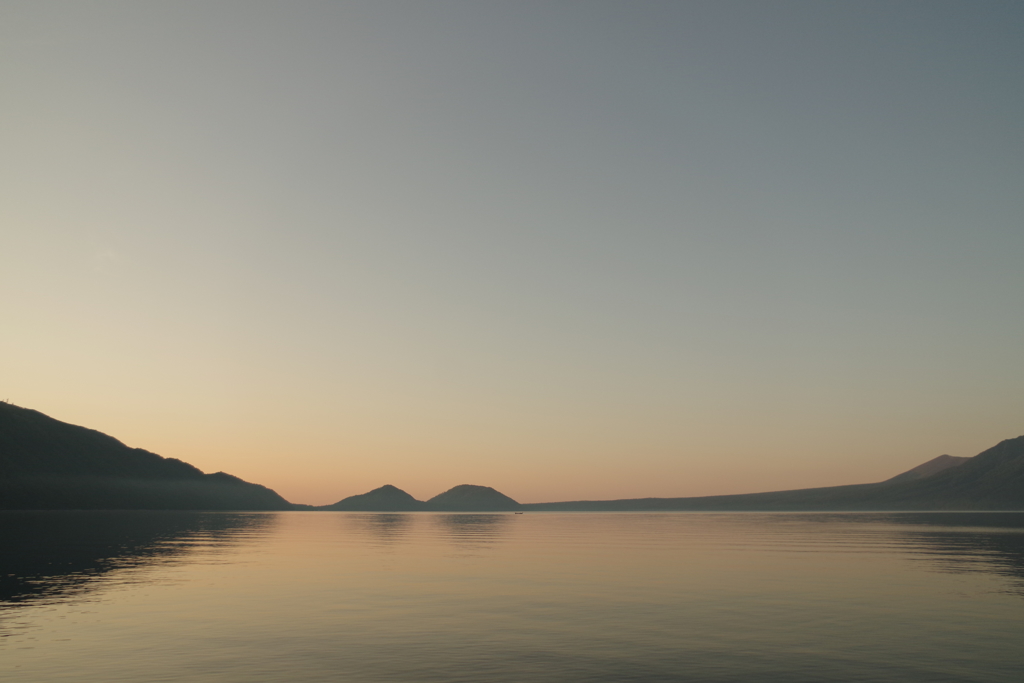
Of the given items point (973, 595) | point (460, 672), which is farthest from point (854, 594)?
point (460, 672)

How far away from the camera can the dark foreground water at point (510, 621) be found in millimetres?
24984

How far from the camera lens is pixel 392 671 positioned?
24.6 metres

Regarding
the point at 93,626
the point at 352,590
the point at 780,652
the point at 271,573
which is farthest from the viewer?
the point at 271,573

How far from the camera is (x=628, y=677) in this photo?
23.6 meters

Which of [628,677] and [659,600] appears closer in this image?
[628,677]

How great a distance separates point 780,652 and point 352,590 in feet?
101

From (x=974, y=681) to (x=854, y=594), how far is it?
22976 millimetres

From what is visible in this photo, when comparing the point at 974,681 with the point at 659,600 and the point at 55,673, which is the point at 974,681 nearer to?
the point at 659,600

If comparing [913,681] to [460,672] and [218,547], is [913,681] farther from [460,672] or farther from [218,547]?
[218,547]

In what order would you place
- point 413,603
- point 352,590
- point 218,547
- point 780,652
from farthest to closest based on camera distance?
point 218,547
point 352,590
point 413,603
point 780,652

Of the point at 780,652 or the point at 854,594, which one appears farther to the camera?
the point at 854,594

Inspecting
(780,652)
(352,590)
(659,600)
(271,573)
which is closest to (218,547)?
(271,573)

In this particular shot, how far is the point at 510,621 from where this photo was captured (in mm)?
35188

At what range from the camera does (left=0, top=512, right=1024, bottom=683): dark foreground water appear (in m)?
25.0
